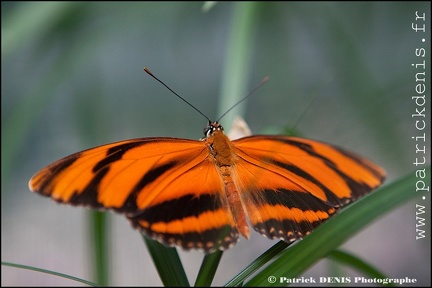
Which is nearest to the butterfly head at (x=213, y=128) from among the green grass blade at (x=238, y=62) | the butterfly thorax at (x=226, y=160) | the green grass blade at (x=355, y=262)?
the butterfly thorax at (x=226, y=160)

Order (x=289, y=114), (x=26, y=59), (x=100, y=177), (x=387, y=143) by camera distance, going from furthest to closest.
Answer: (x=26, y=59) → (x=289, y=114) → (x=387, y=143) → (x=100, y=177)

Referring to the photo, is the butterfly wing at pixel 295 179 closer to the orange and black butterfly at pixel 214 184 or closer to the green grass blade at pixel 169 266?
the orange and black butterfly at pixel 214 184

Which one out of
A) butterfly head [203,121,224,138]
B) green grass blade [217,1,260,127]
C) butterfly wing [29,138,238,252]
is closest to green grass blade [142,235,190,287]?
butterfly wing [29,138,238,252]

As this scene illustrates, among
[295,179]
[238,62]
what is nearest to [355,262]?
[295,179]

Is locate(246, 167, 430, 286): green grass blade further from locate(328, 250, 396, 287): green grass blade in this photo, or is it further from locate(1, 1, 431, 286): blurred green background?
locate(1, 1, 431, 286): blurred green background

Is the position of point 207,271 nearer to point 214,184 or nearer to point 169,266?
point 169,266

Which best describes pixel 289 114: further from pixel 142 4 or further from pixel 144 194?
pixel 144 194

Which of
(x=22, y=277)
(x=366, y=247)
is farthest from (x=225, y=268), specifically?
(x=22, y=277)
